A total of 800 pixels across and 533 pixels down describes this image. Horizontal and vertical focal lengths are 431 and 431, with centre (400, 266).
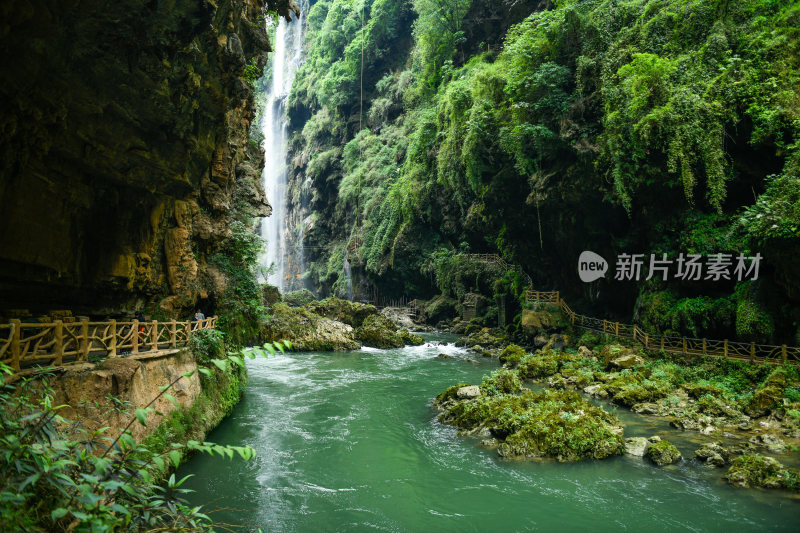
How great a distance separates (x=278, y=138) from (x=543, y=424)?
5898 centimetres

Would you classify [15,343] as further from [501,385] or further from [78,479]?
[501,385]

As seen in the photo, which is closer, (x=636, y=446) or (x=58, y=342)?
(x=58, y=342)

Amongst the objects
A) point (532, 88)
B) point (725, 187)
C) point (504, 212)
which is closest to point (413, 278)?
point (504, 212)

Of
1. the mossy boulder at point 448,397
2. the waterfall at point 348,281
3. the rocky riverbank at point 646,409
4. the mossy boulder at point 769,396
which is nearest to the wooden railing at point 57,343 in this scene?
the mossy boulder at point 448,397

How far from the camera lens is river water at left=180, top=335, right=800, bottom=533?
6.66 meters

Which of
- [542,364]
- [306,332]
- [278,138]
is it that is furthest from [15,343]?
[278,138]

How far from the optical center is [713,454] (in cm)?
845

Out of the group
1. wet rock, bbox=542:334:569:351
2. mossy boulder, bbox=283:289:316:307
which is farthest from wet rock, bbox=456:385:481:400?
mossy boulder, bbox=283:289:316:307

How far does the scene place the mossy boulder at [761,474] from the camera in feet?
24.1

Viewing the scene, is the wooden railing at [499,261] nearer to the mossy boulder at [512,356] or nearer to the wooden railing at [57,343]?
the mossy boulder at [512,356]

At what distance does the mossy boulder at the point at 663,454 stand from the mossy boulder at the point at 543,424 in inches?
22.9

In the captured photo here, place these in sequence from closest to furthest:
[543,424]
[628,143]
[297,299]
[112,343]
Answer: [112,343]
[543,424]
[628,143]
[297,299]

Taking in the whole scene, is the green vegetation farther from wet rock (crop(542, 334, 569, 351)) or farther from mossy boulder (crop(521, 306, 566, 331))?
mossy boulder (crop(521, 306, 566, 331))

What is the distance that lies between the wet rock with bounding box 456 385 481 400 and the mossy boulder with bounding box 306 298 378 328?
1707cm
